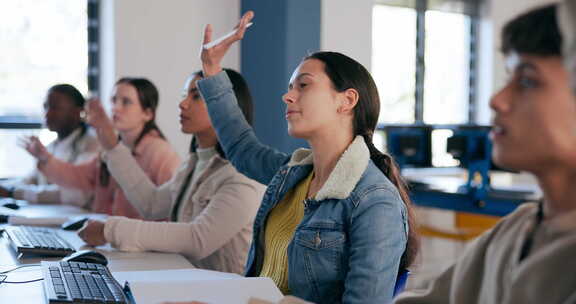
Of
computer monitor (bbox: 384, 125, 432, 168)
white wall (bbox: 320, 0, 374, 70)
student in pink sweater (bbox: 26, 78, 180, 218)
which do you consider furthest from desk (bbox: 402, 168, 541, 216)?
student in pink sweater (bbox: 26, 78, 180, 218)

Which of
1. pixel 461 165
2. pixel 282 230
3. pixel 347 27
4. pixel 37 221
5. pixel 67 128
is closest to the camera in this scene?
pixel 282 230

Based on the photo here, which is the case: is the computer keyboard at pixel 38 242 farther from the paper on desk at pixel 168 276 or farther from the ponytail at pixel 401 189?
the ponytail at pixel 401 189

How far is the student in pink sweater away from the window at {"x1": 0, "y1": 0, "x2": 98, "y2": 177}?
48.6 inches

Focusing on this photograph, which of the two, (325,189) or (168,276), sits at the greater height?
(325,189)

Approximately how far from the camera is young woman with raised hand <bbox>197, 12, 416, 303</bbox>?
4.95ft

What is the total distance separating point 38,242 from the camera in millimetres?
1998

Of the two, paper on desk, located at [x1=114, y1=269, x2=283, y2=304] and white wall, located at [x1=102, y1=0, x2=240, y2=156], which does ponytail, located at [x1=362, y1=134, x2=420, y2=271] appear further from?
white wall, located at [x1=102, y1=0, x2=240, y2=156]

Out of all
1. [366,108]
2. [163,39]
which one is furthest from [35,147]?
[366,108]

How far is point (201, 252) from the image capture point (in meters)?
2.08

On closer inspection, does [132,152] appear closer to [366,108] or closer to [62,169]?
[62,169]

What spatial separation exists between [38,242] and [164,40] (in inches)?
106

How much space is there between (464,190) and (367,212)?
9.69 ft

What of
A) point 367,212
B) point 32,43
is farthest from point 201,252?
point 32,43

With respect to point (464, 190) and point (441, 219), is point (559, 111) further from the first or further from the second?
point (441, 219)
